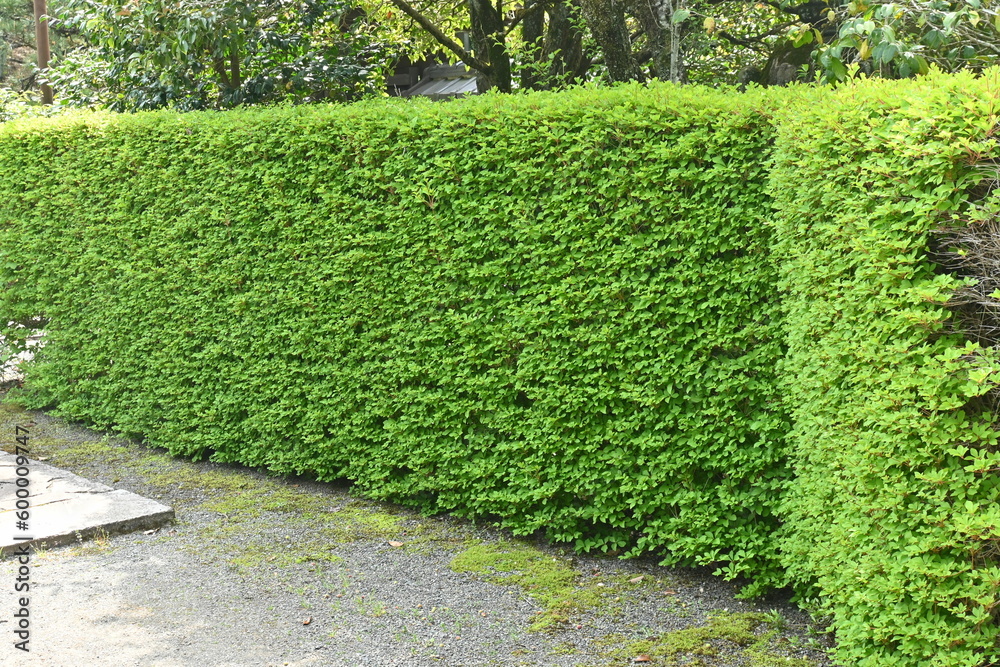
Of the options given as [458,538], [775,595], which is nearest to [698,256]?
[775,595]

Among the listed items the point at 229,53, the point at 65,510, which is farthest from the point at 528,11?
the point at 65,510

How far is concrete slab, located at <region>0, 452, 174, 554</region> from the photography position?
5243 mm

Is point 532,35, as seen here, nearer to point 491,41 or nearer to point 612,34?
point 491,41

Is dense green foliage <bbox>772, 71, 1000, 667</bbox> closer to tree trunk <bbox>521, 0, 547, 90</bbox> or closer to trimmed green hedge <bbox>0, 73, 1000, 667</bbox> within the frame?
trimmed green hedge <bbox>0, 73, 1000, 667</bbox>

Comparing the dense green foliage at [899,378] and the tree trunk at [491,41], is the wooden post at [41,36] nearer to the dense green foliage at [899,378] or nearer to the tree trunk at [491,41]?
the tree trunk at [491,41]

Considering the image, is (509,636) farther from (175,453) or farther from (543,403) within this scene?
(175,453)

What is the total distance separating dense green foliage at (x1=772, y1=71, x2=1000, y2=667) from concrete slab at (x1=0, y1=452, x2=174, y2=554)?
383cm

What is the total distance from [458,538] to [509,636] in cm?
130

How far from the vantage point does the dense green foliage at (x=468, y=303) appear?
457 centimetres

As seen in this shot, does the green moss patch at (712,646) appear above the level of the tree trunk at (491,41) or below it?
below

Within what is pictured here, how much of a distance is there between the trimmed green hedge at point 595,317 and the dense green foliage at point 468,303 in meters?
0.02

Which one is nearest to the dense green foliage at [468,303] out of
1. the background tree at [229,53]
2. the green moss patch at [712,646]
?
the green moss patch at [712,646]

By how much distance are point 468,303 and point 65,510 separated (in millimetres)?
2675

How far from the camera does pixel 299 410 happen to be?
645 centimetres
